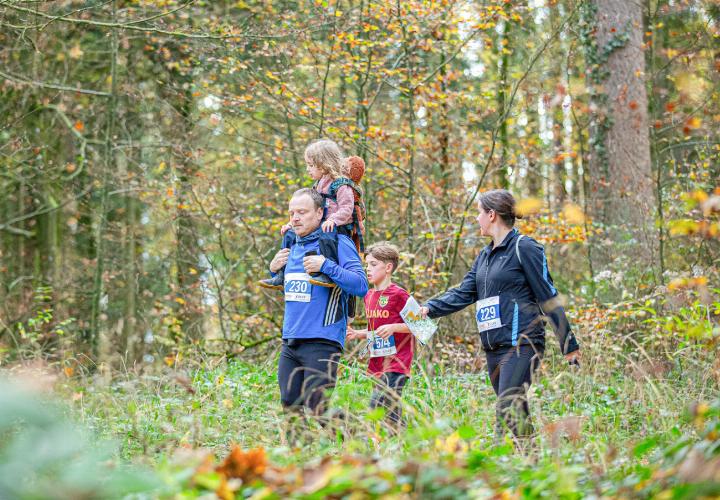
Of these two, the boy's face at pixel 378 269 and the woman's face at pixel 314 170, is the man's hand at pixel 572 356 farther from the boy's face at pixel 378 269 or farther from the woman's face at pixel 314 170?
the woman's face at pixel 314 170

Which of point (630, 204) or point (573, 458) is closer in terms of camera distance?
point (573, 458)

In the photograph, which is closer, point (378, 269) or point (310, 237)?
point (310, 237)

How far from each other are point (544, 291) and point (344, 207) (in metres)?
1.47

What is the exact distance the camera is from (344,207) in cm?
569

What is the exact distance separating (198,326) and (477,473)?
9.45m

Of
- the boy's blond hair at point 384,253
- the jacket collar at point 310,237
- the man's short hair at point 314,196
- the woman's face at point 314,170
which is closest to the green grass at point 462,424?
the boy's blond hair at point 384,253

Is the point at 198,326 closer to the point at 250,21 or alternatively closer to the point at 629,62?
the point at 250,21

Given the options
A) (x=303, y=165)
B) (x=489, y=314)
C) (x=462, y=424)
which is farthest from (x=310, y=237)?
(x=303, y=165)

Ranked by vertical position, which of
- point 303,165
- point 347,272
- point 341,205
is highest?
point 303,165

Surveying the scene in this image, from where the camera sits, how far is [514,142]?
14.9 meters

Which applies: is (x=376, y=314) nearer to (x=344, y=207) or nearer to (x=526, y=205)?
(x=344, y=207)

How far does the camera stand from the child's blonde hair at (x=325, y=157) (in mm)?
5773

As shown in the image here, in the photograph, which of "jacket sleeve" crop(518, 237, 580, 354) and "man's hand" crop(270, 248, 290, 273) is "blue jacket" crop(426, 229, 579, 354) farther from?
"man's hand" crop(270, 248, 290, 273)

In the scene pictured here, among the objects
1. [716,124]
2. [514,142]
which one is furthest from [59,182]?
[716,124]
